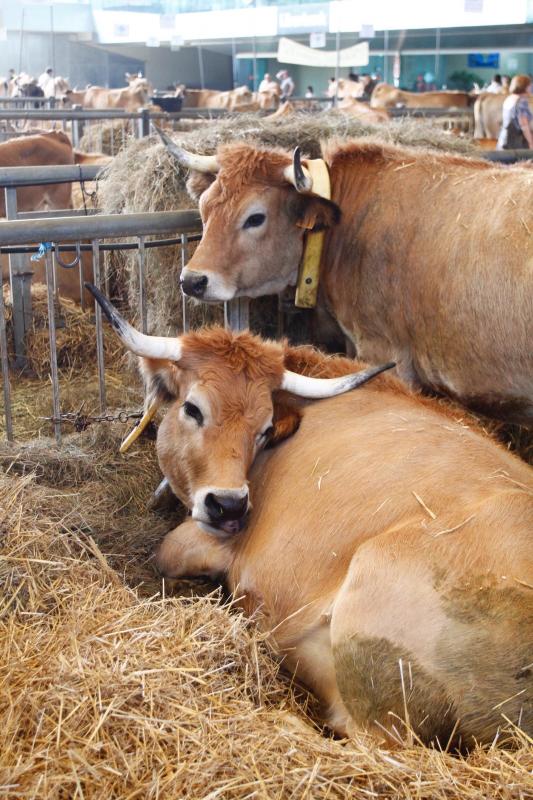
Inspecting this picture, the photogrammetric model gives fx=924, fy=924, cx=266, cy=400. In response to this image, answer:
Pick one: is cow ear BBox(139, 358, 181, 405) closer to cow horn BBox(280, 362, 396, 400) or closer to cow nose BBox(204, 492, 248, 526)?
cow horn BBox(280, 362, 396, 400)

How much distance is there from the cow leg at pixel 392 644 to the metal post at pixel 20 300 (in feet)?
15.5

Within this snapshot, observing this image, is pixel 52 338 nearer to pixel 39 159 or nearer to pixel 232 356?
pixel 232 356

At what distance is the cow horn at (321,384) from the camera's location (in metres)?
4.05

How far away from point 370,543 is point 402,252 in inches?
97.5

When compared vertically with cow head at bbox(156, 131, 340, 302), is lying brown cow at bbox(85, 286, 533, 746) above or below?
below

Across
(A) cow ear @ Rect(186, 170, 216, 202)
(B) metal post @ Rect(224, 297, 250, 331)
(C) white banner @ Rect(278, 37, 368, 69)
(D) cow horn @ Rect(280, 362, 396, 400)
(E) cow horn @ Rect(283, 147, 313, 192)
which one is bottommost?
(B) metal post @ Rect(224, 297, 250, 331)

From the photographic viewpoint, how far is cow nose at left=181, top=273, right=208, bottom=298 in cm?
520

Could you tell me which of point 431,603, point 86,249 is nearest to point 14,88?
point 86,249

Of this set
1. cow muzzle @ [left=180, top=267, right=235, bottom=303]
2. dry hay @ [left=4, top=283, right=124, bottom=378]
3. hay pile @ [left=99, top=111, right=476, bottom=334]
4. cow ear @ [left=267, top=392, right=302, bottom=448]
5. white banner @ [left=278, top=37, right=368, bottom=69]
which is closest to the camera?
cow ear @ [left=267, top=392, right=302, bottom=448]

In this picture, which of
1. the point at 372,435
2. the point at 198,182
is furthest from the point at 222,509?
the point at 198,182

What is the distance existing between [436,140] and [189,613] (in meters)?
5.03

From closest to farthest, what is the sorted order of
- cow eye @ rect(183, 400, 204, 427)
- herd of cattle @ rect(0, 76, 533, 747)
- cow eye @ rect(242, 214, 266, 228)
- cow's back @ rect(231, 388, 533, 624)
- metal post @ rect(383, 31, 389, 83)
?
herd of cattle @ rect(0, 76, 533, 747) → cow's back @ rect(231, 388, 533, 624) → cow eye @ rect(183, 400, 204, 427) → cow eye @ rect(242, 214, 266, 228) → metal post @ rect(383, 31, 389, 83)

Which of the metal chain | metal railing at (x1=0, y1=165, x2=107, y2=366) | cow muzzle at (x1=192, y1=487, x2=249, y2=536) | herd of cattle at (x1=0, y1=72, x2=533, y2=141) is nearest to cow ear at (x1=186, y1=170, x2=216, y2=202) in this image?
the metal chain

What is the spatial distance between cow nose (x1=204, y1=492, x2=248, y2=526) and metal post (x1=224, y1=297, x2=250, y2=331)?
7.06ft
